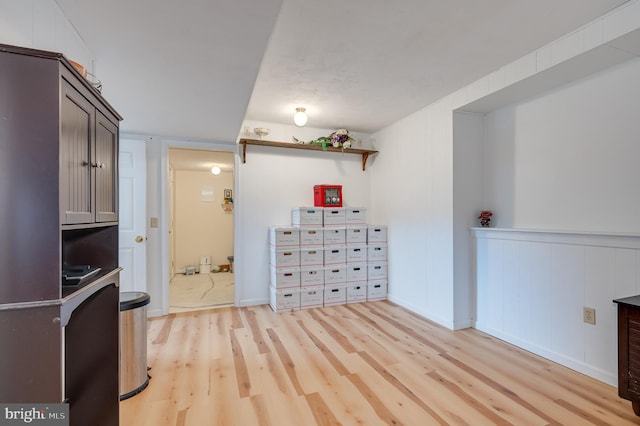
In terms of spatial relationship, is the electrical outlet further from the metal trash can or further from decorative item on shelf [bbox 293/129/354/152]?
the metal trash can

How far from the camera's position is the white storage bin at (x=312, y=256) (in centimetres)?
373

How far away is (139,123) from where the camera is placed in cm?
303

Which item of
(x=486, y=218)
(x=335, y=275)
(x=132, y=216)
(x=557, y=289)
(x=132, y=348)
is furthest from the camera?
(x=335, y=275)

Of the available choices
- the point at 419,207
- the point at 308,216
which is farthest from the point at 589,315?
the point at 308,216

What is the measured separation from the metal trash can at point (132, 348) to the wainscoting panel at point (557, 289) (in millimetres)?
2971

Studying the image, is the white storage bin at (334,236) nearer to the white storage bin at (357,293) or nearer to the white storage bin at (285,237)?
the white storage bin at (285,237)

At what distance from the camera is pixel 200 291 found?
182 inches

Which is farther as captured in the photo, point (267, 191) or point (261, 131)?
point (267, 191)

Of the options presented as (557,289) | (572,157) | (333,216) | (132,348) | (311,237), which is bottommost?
(132,348)

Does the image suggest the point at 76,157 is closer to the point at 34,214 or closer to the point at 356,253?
the point at 34,214

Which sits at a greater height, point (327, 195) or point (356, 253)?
point (327, 195)

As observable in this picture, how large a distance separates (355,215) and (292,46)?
2.35m

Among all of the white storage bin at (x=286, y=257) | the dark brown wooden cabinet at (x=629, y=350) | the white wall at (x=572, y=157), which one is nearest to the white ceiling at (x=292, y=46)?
the white wall at (x=572, y=157)

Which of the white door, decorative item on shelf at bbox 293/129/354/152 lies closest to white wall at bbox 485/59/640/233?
decorative item on shelf at bbox 293/129/354/152
